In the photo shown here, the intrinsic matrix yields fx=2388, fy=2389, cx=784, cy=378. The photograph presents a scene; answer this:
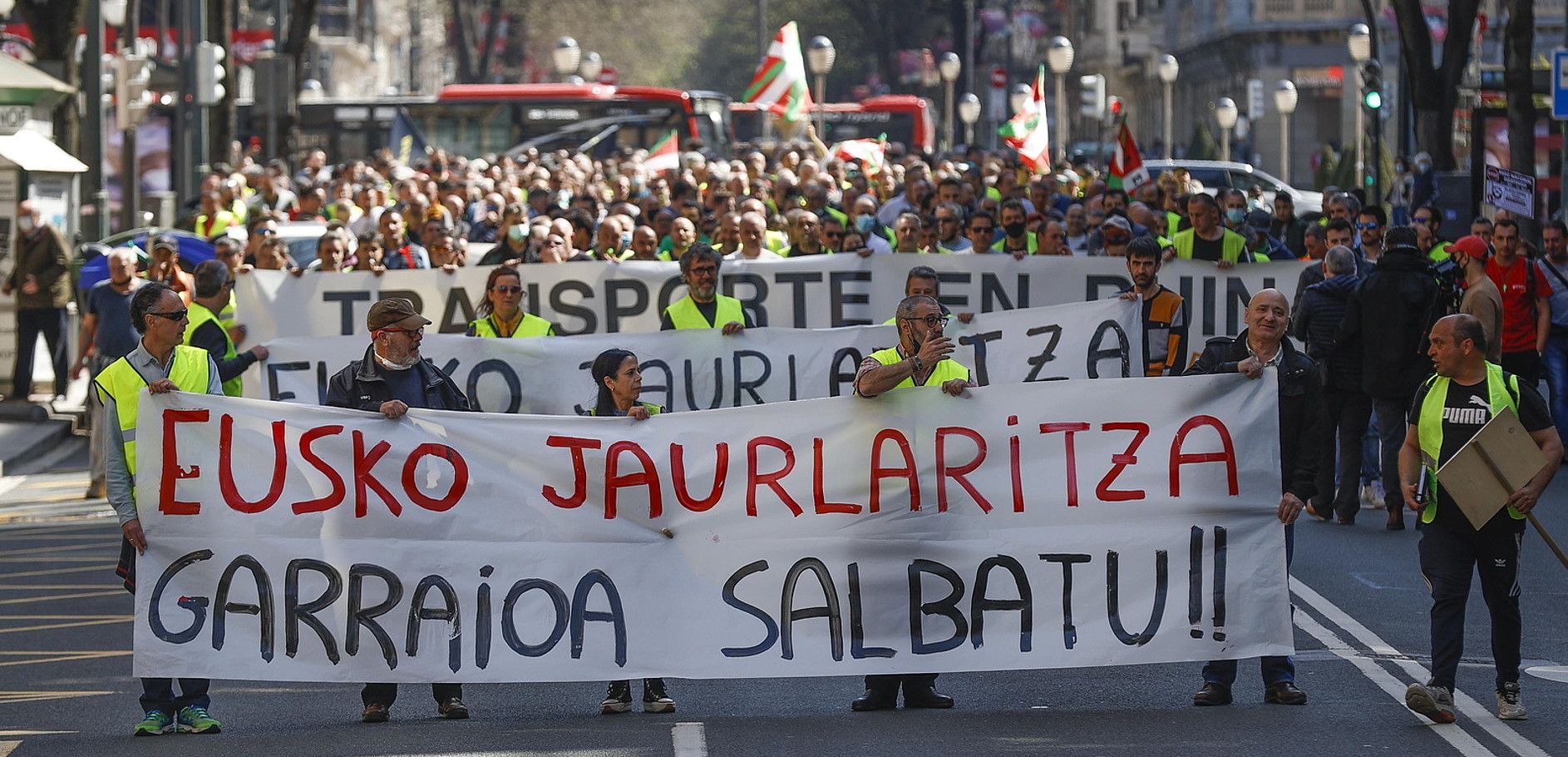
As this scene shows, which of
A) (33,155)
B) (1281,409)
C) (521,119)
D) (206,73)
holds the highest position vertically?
(521,119)

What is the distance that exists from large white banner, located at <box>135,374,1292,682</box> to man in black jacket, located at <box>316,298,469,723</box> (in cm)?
15

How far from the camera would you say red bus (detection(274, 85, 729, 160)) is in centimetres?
4462

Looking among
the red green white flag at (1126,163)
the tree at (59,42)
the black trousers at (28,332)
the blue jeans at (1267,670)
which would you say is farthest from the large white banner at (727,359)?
the tree at (59,42)

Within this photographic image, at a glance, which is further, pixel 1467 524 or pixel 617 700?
pixel 617 700

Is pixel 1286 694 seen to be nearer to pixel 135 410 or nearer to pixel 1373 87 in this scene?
pixel 135 410

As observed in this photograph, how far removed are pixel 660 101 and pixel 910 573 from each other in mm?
37456

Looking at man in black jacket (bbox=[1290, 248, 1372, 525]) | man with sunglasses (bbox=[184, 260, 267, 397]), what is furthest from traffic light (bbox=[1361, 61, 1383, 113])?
man with sunglasses (bbox=[184, 260, 267, 397])

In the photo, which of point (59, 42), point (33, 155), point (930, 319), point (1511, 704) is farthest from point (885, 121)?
point (1511, 704)

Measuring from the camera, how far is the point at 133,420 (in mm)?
8188

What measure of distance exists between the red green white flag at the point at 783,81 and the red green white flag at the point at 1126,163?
11.1m

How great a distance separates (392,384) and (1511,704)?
12.8 ft

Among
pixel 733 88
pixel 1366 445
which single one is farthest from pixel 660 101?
pixel 733 88

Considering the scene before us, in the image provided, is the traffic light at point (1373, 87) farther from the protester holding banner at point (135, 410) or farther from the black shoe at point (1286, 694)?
the protester holding banner at point (135, 410)

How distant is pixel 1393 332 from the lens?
42.1 feet
